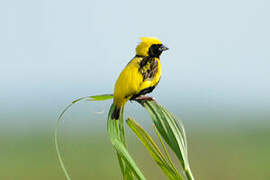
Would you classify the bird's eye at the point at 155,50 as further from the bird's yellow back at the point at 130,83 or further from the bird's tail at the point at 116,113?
the bird's tail at the point at 116,113

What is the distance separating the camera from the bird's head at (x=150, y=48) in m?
2.50

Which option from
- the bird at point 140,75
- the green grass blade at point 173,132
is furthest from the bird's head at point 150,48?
the green grass blade at point 173,132

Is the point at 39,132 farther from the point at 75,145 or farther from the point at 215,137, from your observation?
the point at 215,137

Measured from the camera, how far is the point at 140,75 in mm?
2271

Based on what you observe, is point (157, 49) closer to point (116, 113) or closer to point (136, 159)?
point (116, 113)

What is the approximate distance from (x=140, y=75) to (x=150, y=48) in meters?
0.29

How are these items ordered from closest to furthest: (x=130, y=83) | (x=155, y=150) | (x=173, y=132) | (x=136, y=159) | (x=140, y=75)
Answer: (x=173, y=132), (x=155, y=150), (x=130, y=83), (x=140, y=75), (x=136, y=159)

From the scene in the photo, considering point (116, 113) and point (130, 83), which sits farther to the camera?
→ point (130, 83)

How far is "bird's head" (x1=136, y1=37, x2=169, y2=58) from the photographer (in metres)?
2.50

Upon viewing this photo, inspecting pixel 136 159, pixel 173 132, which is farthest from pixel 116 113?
pixel 136 159

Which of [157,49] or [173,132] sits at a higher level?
[157,49]

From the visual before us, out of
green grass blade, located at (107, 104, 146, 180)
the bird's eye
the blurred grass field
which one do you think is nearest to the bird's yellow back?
the bird's eye

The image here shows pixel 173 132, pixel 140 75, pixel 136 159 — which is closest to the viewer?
pixel 173 132

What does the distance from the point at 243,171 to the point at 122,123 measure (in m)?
12.3
